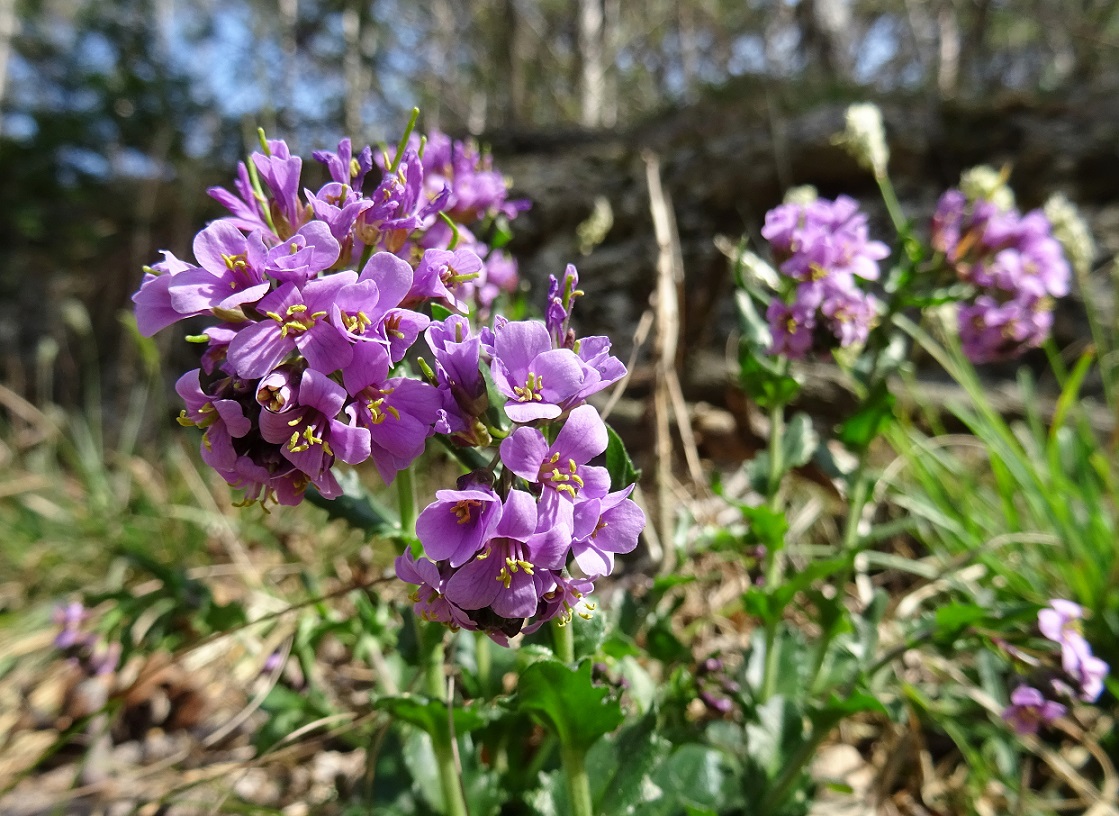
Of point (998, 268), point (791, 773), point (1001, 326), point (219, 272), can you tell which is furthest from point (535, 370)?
point (1001, 326)

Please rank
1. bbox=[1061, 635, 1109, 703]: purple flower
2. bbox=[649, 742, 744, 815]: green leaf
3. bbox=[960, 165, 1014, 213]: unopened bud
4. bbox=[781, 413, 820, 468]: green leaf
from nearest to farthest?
bbox=[649, 742, 744, 815]: green leaf < bbox=[1061, 635, 1109, 703]: purple flower < bbox=[781, 413, 820, 468]: green leaf < bbox=[960, 165, 1014, 213]: unopened bud

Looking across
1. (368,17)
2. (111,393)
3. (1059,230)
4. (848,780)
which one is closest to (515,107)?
(368,17)

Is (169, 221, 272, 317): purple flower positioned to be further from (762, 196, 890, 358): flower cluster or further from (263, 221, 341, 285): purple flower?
(762, 196, 890, 358): flower cluster

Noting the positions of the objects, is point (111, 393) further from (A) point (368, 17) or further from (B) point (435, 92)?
(B) point (435, 92)

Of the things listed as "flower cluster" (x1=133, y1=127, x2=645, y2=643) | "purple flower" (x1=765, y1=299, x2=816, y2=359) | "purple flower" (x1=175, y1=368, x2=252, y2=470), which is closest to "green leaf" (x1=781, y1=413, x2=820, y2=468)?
"purple flower" (x1=765, y1=299, x2=816, y2=359)

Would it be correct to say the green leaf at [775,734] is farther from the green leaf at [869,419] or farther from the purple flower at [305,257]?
the purple flower at [305,257]

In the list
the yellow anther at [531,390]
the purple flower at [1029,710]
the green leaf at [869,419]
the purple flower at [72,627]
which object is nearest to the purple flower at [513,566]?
the yellow anther at [531,390]
